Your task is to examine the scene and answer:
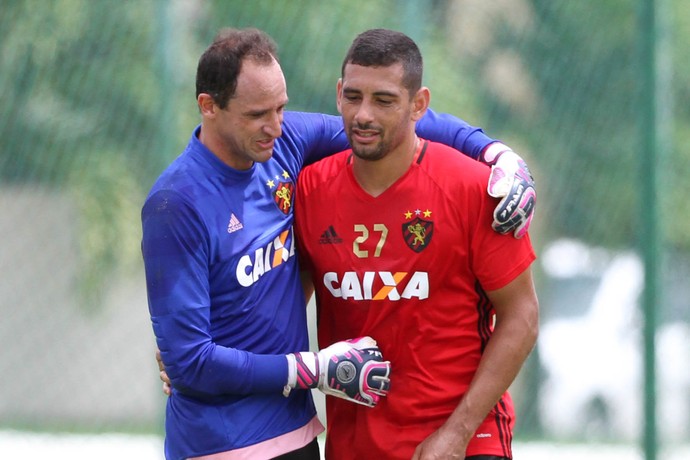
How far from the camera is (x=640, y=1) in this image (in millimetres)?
6055

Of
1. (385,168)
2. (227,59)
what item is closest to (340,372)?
(385,168)

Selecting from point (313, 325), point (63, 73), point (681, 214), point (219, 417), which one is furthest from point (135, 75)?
point (681, 214)

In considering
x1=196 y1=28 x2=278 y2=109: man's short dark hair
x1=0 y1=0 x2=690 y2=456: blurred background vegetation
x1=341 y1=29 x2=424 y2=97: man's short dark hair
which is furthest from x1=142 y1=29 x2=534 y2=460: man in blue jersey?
x1=0 y1=0 x2=690 y2=456: blurred background vegetation

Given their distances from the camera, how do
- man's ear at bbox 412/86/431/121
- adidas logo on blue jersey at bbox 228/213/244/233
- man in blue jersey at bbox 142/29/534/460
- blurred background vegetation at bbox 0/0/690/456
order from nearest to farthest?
1. man in blue jersey at bbox 142/29/534/460
2. adidas logo on blue jersey at bbox 228/213/244/233
3. man's ear at bbox 412/86/431/121
4. blurred background vegetation at bbox 0/0/690/456

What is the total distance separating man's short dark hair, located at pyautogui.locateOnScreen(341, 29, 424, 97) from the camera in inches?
140

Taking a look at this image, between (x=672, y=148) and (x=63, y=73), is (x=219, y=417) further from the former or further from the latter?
(x=672, y=148)

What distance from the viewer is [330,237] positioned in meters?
3.74

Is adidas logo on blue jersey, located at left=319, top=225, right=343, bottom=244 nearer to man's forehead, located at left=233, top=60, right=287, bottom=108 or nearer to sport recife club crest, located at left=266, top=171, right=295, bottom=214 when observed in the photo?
sport recife club crest, located at left=266, top=171, right=295, bottom=214

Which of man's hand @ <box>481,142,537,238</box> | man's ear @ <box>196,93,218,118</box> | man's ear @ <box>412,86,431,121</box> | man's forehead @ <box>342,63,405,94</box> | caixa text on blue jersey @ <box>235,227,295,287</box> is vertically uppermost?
man's forehead @ <box>342,63,405,94</box>

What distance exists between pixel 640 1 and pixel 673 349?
178 cm

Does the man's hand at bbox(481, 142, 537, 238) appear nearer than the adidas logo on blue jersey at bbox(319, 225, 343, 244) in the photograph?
Yes

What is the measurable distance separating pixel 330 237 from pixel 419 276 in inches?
12.2

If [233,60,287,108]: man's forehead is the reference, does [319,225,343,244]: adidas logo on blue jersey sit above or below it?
below

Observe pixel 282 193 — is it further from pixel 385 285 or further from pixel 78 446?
pixel 78 446
